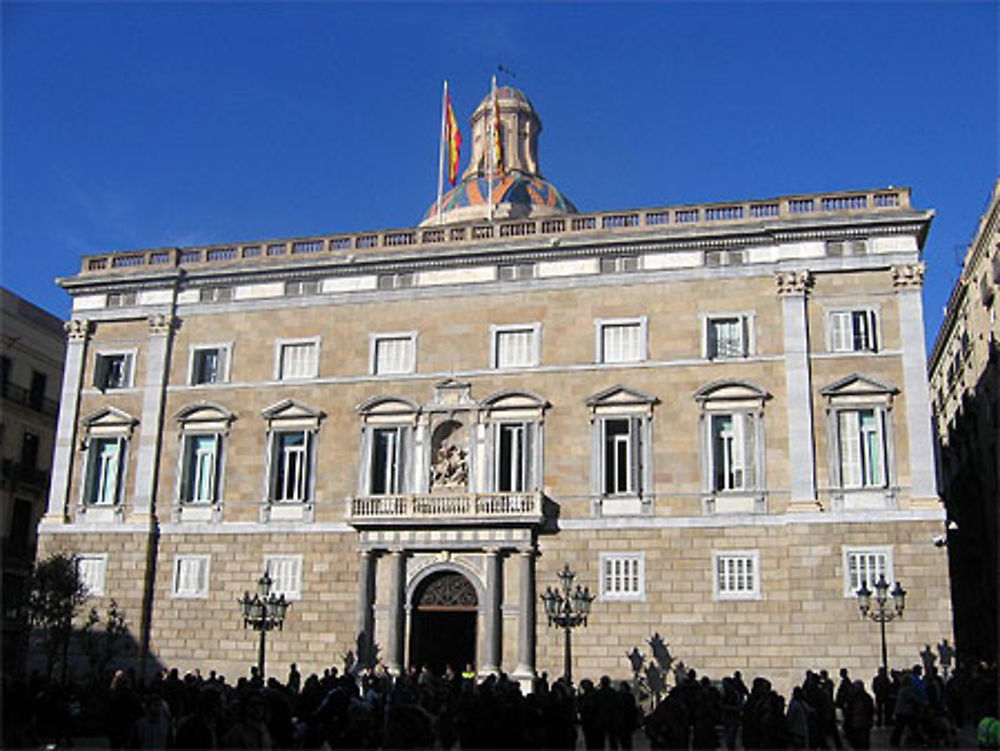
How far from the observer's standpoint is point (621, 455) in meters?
32.3

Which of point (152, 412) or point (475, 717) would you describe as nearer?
point (475, 717)

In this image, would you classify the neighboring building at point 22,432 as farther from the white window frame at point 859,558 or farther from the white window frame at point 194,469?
the white window frame at point 859,558

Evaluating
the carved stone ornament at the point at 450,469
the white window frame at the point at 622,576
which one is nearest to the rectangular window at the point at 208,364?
the carved stone ornament at the point at 450,469

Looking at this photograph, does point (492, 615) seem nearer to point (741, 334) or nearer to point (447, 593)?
point (447, 593)

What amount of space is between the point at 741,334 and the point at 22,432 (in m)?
28.5

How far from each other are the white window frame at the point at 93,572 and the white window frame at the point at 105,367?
5.54 meters

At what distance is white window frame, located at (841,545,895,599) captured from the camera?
1158 inches

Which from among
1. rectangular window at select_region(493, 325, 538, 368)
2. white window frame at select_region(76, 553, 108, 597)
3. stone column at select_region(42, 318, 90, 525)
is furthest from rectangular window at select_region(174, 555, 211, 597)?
rectangular window at select_region(493, 325, 538, 368)

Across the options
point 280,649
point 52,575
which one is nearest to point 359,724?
point 280,649

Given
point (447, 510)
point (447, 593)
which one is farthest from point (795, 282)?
point (447, 593)

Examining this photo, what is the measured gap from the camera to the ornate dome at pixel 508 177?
176 feet

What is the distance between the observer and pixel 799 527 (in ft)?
98.8

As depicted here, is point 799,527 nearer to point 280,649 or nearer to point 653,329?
point 653,329

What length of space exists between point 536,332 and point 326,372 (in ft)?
22.3
